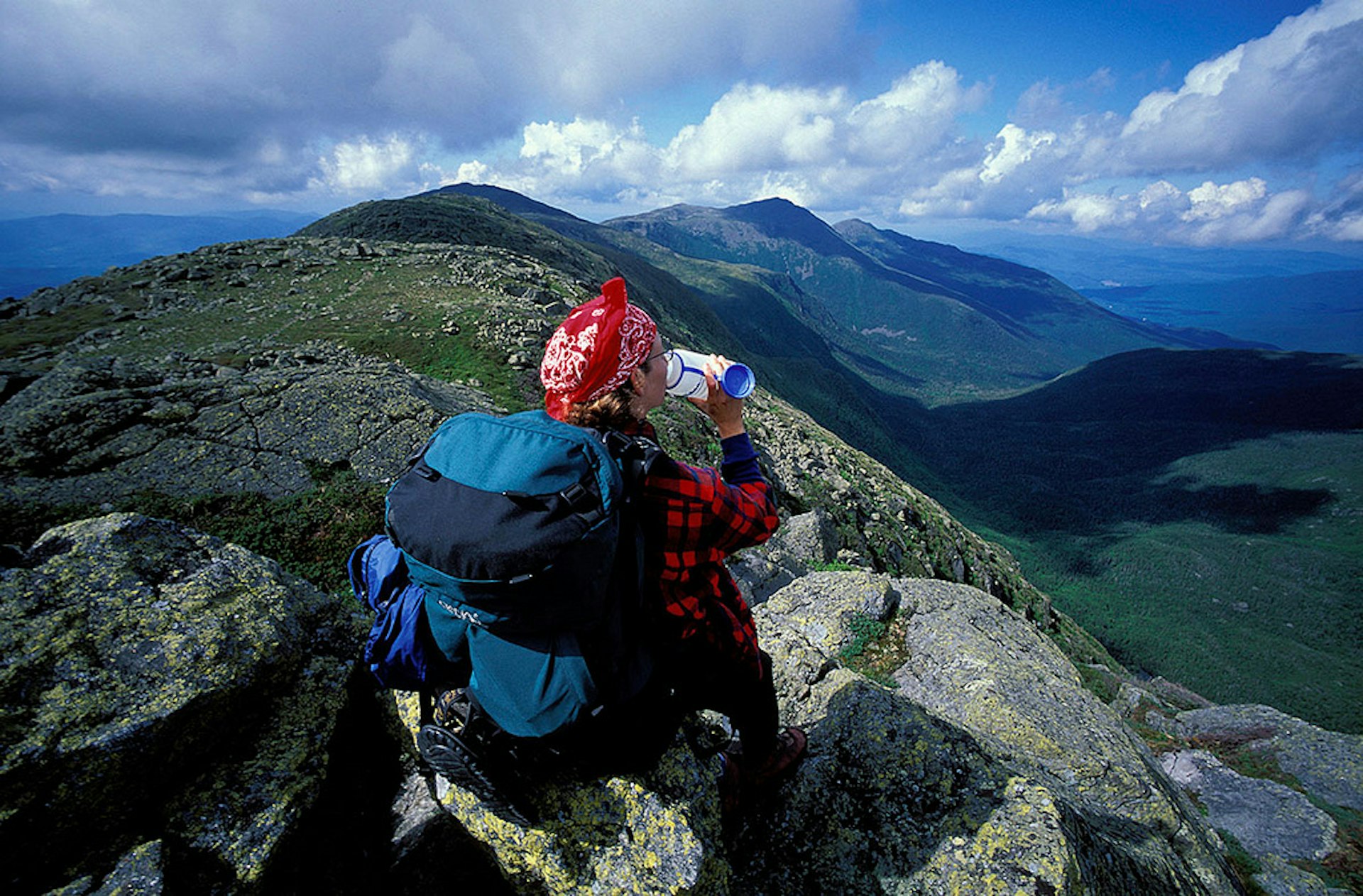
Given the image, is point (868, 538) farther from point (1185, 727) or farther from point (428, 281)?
point (428, 281)

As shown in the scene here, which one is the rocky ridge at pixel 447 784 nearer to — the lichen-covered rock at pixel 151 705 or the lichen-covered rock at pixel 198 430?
the lichen-covered rock at pixel 151 705

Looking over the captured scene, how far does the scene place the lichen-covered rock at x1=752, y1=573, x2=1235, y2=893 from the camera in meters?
4.78

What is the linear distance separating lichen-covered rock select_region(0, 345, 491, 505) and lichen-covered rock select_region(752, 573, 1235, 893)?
11758 mm

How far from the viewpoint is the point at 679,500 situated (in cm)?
336

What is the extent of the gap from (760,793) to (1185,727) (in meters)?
25.5

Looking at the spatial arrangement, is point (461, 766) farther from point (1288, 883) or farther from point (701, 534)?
point (1288, 883)

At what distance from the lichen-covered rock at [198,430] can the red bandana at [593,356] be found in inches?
455

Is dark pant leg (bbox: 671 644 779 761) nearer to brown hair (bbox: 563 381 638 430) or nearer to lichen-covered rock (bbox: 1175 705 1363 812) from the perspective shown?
brown hair (bbox: 563 381 638 430)

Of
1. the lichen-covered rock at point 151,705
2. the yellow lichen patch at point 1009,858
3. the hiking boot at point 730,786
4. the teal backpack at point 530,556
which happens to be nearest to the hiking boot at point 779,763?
the hiking boot at point 730,786

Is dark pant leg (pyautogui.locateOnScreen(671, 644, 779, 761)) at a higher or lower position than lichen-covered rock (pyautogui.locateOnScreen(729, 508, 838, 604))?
higher

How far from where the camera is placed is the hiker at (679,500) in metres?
3.42

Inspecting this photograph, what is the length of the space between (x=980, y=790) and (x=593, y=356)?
552 cm

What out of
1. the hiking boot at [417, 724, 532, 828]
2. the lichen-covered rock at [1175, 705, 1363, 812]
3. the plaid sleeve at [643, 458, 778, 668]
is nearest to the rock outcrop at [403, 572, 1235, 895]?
the hiking boot at [417, 724, 532, 828]

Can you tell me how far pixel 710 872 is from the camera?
410cm
